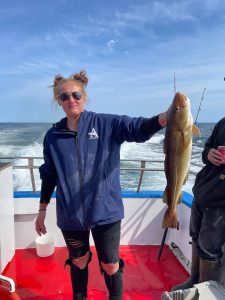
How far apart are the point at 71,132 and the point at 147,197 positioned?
232 centimetres

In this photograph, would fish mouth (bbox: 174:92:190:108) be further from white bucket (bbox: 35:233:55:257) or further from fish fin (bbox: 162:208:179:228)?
white bucket (bbox: 35:233:55:257)

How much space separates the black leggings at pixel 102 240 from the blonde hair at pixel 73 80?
3.42 feet

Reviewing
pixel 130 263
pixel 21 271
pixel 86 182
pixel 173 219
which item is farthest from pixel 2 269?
pixel 173 219

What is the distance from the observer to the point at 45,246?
158 inches

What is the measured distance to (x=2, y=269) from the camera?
362 cm

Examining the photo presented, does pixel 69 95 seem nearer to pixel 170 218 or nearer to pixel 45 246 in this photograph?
pixel 170 218

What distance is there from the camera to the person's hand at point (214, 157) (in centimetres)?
234

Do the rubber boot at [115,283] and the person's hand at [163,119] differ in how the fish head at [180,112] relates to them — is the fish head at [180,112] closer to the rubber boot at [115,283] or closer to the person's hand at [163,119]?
the person's hand at [163,119]

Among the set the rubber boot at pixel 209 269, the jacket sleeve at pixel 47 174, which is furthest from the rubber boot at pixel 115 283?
the jacket sleeve at pixel 47 174

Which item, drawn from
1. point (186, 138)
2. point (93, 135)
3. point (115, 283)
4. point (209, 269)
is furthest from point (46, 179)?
point (209, 269)

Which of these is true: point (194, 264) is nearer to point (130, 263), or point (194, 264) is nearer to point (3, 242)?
point (130, 263)

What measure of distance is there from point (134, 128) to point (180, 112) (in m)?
0.42

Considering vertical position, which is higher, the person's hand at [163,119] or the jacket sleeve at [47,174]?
the person's hand at [163,119]

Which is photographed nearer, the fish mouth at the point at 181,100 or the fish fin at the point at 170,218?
the fish mouth at the point at 181,100
